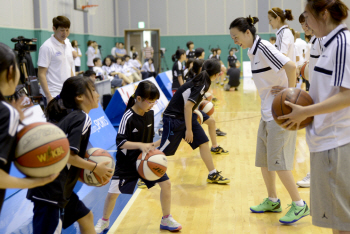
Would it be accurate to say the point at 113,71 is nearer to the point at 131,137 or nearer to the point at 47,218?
→ the point at 131,137

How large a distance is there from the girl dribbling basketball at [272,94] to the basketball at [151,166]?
1.02 m

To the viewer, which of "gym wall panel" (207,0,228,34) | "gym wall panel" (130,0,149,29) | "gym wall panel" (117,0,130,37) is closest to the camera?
"gym wall panel" (207,0,228,34)

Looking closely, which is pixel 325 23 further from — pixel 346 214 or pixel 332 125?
pixel 346 214

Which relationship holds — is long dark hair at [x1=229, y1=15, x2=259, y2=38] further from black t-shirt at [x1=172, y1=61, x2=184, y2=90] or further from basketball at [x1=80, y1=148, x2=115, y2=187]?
black t-shirt at [x1=172, y1=61, x2=184, y2=90]

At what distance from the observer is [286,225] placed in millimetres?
3605

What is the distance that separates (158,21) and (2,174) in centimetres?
2418

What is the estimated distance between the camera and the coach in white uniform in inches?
85.0

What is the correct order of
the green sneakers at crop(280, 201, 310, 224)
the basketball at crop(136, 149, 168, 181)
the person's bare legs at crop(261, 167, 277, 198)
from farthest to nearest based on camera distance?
the person's bare legs at crop(261, 167, 277, 198) < the green sneakers at crop(280, 201, 310, 224) < the basketball at crop(136, 149, 168, 181)

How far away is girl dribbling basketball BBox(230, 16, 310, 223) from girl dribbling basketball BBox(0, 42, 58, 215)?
89.9 inches

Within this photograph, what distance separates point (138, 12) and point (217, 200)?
22.3 metres

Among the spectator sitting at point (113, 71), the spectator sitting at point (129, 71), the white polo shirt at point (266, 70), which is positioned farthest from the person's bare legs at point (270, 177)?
the spectator sitting at point (129, 71)

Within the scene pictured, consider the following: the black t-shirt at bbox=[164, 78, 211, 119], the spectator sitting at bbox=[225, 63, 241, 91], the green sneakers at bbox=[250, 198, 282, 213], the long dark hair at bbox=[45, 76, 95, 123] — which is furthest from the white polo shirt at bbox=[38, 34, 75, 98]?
the spectator sitting at bbox=[225, 63, 241, 91]

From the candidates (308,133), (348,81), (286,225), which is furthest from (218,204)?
(348,81)

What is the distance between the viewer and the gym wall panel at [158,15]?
24.7m
